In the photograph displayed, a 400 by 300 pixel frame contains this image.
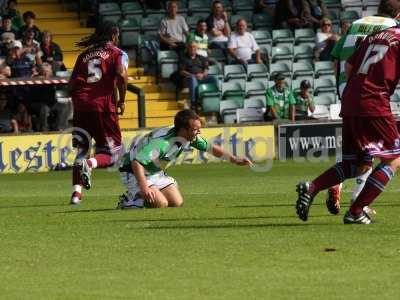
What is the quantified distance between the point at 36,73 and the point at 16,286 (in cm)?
1579

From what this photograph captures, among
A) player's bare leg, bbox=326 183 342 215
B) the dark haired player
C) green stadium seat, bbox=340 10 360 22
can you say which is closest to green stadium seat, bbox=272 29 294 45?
green stadium seat, bbox=340 10 360 22

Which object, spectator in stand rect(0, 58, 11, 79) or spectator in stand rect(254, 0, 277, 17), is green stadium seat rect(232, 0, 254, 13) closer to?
spectator in stand rect(254, 0, 277, 17)

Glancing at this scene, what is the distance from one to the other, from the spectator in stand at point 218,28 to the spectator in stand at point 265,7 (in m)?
1.67

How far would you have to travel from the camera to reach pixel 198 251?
35.0 ft

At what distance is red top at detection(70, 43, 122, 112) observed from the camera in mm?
15719

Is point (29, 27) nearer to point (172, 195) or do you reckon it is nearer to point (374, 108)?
point (172, 195)

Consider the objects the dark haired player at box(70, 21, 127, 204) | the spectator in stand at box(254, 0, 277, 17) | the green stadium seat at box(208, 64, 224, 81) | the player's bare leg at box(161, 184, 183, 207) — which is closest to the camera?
the player's bare leg at box(161, 184, 183, 207)

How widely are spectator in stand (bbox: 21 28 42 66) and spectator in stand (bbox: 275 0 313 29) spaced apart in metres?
6.07

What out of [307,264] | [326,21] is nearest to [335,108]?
[326,21]

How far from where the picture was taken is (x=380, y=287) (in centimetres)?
880

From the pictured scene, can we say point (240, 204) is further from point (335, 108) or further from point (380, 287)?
point (335, 108)

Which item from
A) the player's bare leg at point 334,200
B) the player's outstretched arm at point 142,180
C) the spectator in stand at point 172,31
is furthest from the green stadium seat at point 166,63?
the player's bare leg at point 334,200

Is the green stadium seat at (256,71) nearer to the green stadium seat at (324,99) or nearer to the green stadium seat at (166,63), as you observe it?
the green stadium seat at (324,99)

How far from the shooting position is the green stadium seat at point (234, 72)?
2745cm
